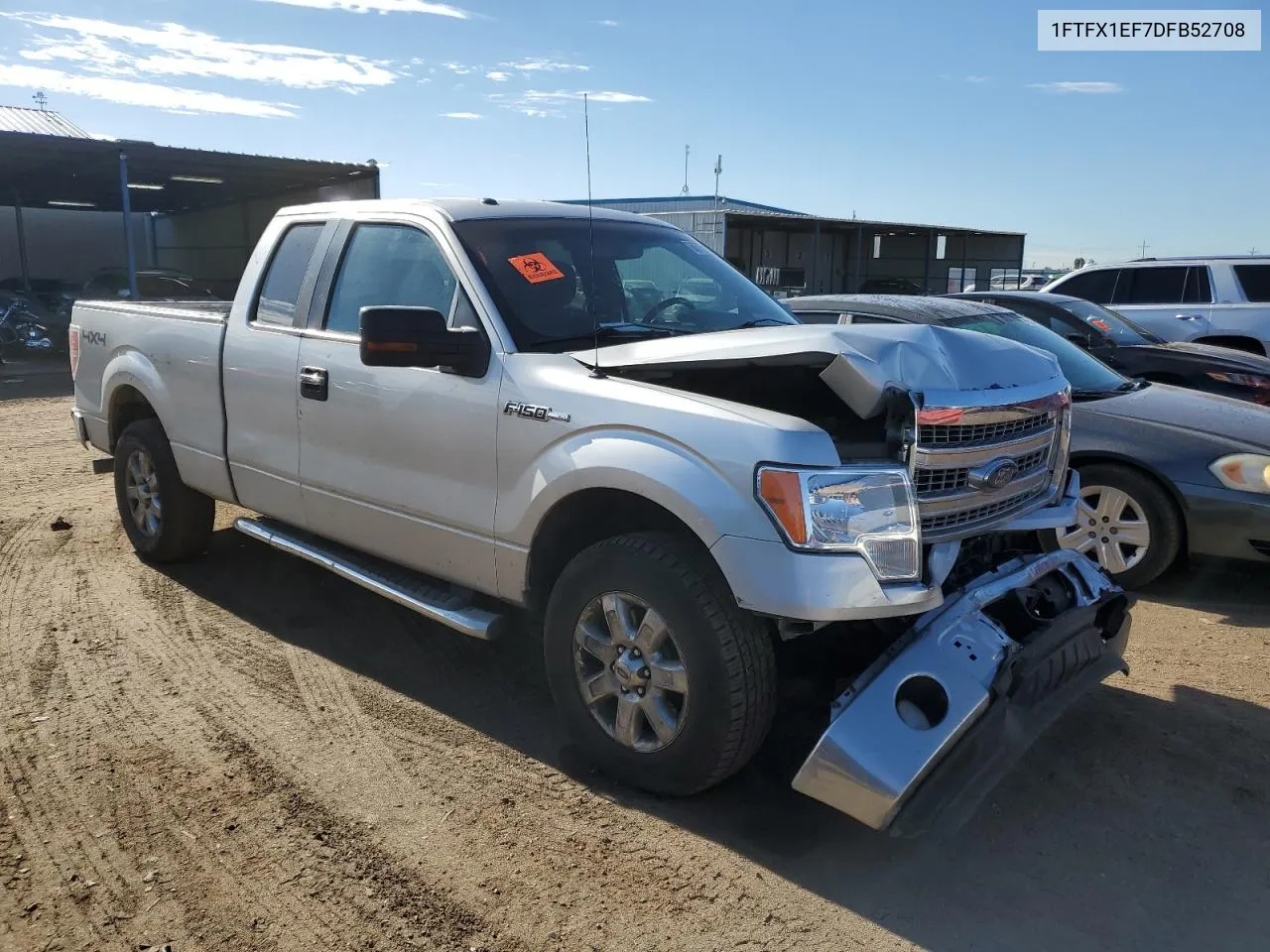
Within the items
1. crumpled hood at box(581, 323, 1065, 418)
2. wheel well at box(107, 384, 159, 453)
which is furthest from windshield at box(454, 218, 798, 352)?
wheel well at box(107, 384, 159, 453)

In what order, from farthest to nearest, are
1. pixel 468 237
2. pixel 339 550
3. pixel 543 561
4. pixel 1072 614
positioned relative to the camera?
pixel 339 550 → pixel 468 237 → pixel 543 561 → pixel 1072 614

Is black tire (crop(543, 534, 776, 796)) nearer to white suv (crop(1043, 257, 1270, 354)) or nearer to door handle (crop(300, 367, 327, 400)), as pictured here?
door handle (crop(300, 367, 327, 400))

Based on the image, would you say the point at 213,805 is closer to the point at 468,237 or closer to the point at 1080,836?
the point at 468,237

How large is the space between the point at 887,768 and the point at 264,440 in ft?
11.1

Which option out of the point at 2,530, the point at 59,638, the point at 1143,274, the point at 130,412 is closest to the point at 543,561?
the point at 59,638

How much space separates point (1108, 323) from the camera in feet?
27.1

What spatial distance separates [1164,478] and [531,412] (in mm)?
3629

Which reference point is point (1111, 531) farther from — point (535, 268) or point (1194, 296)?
point (1194, 296)

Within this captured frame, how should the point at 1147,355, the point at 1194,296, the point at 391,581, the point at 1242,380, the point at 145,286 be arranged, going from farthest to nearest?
the point at 145,286 < the point at 1194,296 < the point at 1147,355 < the point at 1242,380 < the point at 391,581

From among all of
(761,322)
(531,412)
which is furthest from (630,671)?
(761,322)

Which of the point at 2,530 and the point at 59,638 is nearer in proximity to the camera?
the point at 59,638

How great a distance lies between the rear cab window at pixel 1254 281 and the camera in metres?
11.4

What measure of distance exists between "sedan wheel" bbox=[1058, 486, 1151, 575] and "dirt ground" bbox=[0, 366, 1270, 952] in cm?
67

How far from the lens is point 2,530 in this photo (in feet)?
22.7
